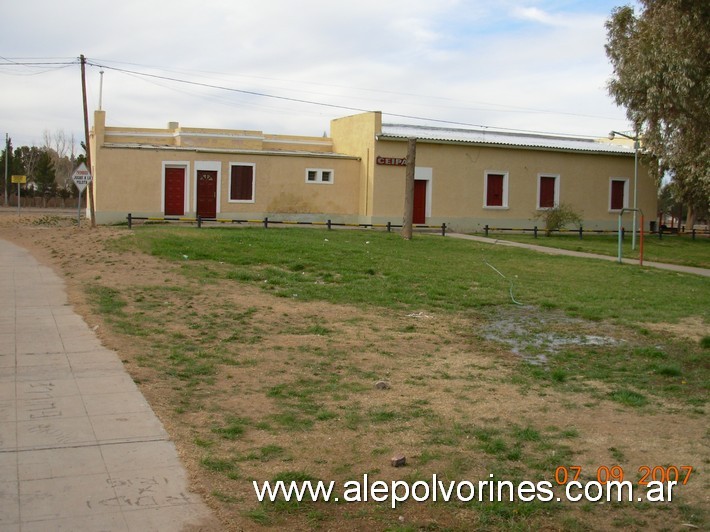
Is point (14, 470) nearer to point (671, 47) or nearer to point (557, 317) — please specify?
point (557, 317)

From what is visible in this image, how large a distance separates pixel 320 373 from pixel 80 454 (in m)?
3.34

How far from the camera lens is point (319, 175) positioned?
36.3 meters

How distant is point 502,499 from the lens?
544 cm

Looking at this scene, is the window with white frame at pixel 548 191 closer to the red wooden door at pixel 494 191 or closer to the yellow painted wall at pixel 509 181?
the yellow painted wall at pixel 509 181

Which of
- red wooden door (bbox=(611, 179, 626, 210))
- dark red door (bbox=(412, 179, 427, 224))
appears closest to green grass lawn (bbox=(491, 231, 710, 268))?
red wooden door (bbox=(611, 179, 626, 210))

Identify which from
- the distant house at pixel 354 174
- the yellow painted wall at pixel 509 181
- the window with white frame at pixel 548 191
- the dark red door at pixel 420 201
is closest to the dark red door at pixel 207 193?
the distant house at pixel 354 174

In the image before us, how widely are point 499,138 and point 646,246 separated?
10301 millimetres

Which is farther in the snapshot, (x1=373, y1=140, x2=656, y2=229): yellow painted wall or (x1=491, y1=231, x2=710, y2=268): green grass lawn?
(x1=373, y1=140, x2=656, y2=229): yellow painted wall

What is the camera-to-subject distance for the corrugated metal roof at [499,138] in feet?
122

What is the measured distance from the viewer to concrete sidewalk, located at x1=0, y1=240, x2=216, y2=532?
5043 mm

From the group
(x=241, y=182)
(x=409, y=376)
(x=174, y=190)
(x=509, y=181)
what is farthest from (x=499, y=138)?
(x=409, y=376)

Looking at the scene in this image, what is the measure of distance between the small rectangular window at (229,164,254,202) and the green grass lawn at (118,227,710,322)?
10015 mm

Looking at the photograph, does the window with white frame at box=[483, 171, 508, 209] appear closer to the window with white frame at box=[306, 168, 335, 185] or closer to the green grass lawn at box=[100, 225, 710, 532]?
the window with white frame at box=[306, 168, 335, 185]

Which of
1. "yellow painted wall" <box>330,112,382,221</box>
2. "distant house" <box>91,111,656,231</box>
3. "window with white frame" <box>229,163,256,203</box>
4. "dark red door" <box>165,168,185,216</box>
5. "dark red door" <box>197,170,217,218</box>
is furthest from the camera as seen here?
"yellow painted wall" <box>330,112,382,221</box>
